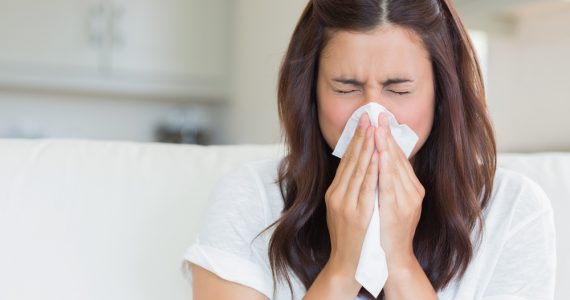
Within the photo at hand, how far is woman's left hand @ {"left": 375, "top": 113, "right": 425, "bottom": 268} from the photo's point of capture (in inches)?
37.8

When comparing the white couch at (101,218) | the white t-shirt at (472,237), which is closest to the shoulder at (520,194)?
the white t-shirt at (472,237)

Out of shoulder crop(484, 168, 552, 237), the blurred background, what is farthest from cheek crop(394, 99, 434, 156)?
the blurred background

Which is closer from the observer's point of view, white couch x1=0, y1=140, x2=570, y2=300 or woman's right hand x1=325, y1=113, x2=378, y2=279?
woman's right hand x1=325, y1=113, x2=378, y2=279

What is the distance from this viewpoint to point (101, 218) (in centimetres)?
119

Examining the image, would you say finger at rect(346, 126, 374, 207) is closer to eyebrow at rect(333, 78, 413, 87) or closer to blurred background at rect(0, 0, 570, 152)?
eyebrow at rect(333, 78, 413, 87)

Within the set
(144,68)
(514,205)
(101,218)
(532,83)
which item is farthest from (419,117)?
(144,68)

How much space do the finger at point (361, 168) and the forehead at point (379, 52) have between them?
9cm

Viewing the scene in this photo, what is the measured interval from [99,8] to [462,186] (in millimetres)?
2757

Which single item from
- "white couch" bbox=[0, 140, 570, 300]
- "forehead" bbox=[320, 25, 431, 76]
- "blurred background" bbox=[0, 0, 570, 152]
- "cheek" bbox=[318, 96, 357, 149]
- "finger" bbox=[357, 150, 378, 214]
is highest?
A: "forehead" bbox=[320, 25, 431, 76]

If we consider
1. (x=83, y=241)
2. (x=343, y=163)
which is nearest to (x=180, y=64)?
(x=83, y=241)

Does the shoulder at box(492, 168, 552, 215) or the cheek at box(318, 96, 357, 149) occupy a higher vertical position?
the cheek at box(318, 96, 357, 149)

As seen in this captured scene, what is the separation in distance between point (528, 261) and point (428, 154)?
0.73ft

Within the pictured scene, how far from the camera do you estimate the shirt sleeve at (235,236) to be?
1.01m

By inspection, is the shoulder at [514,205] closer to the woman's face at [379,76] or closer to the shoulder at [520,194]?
the shoulder at [520,194]
